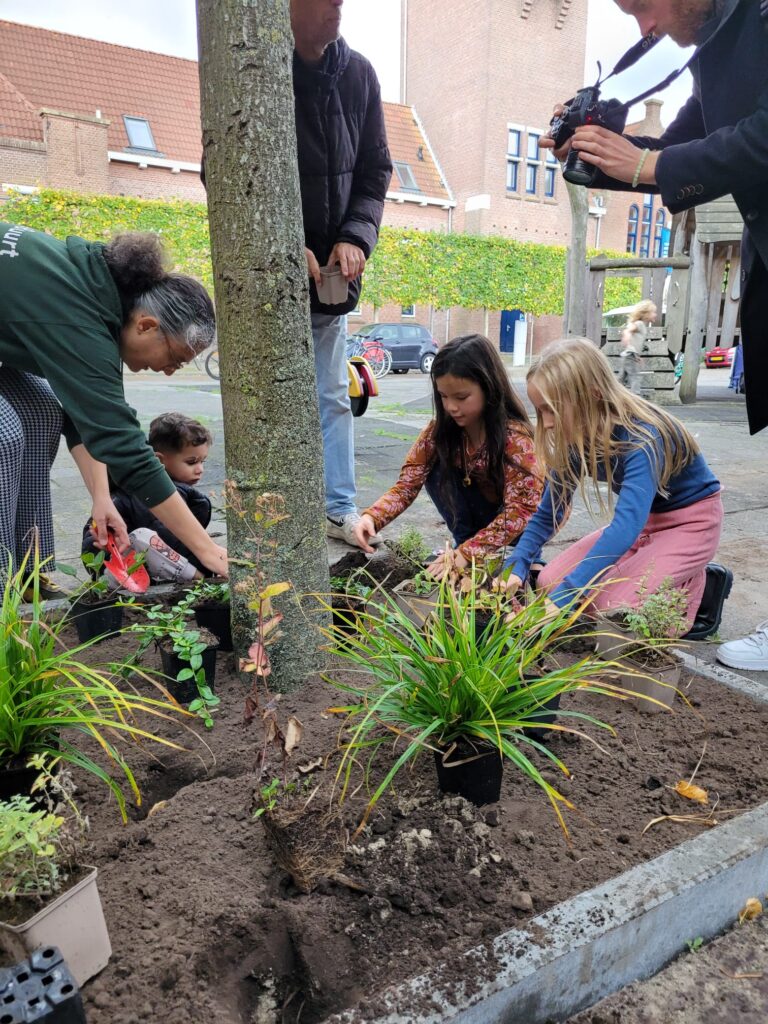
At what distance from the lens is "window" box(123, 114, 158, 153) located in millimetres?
22109

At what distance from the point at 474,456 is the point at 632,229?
35.7 meters

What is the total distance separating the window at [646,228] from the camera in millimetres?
33594

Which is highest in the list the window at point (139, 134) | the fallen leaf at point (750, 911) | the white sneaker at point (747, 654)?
the window at point (139, 134)

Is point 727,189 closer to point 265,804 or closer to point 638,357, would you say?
point 265,804

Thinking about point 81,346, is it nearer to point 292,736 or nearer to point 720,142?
point 292,736

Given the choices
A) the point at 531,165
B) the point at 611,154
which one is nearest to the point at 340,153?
Result: the point at 611,154

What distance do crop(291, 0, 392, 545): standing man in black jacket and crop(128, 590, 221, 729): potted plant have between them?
1.30m

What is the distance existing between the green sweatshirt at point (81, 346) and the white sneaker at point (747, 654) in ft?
6.43

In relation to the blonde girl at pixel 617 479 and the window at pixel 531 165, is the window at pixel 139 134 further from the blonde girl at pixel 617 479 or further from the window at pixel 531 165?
the blonde girl at pixel 617 479

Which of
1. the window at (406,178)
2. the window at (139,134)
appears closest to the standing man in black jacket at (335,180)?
the window at (139,134)

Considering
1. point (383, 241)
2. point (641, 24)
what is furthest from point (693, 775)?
point (383, 241)

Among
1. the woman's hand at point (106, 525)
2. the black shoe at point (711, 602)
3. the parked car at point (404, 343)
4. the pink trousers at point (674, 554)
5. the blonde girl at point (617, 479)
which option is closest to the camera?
the blonde girl at point (617, 479)

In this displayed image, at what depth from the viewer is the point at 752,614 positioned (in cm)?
318

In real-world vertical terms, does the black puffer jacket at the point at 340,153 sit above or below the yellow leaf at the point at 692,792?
above
